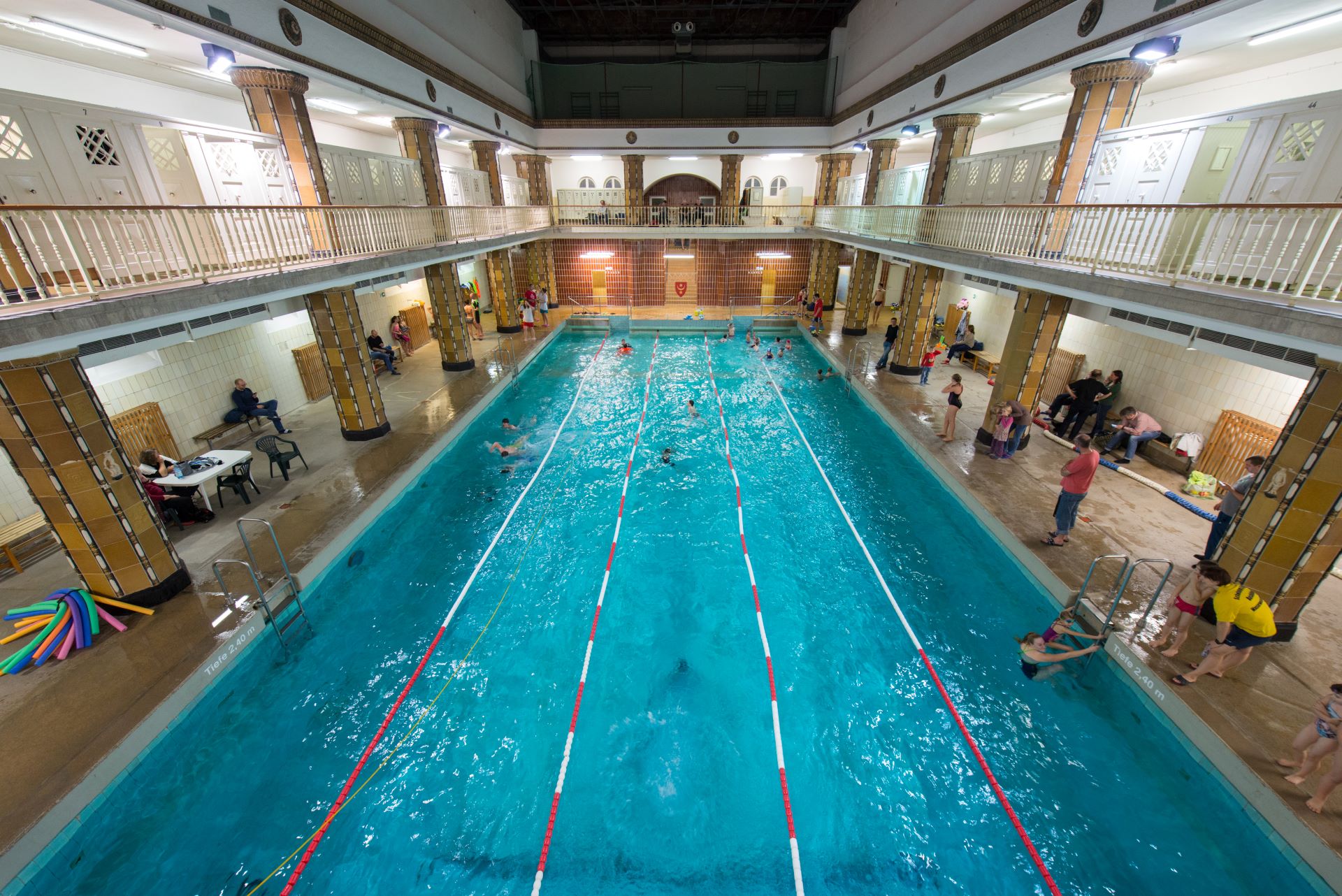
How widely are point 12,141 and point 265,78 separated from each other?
4.04 meters

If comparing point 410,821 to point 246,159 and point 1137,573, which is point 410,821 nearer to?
point 1137,573

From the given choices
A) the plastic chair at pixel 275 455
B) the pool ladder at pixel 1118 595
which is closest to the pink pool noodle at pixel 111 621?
the plastic chair at pixel 275 455

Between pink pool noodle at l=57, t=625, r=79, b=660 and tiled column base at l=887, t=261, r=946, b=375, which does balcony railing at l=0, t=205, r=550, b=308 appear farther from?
tiled column base at l=887, t=261, r=946, b=375

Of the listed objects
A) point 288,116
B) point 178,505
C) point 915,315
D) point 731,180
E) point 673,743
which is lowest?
point 673,743

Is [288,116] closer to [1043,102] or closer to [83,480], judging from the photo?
[83,480]

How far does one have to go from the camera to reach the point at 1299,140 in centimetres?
651

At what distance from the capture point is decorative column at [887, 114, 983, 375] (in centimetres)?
1338

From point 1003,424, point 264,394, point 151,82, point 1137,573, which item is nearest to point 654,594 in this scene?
point 1137,573

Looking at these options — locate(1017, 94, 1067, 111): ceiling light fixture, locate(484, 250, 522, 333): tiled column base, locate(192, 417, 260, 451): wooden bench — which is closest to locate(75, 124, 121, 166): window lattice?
locate(192, 417, 260, 451): wooden bench

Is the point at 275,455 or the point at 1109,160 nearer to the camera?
the point at 1109,160

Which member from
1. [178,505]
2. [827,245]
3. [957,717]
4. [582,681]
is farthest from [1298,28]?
[178,505]

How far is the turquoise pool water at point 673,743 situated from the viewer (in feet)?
15.5

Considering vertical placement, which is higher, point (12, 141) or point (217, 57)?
point (217, 57)

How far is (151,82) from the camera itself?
9914mm
